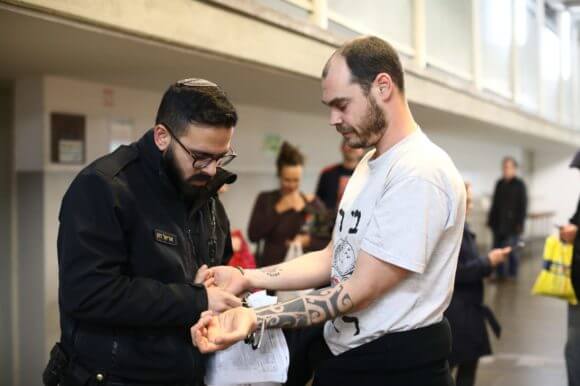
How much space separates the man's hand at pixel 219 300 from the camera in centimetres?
164

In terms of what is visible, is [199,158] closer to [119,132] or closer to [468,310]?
[468,310]

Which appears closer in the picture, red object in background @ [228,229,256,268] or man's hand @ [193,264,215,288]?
man's hand @ [193,264,215,288]

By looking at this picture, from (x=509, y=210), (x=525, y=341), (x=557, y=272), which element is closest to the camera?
(x=557, y=272)

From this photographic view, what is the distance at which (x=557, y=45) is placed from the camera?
12.3m

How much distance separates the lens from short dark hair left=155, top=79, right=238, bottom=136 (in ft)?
5.33

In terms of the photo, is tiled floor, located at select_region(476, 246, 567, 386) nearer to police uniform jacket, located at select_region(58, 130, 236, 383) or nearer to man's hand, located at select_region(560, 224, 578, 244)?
man's hand, located at select_region(560, 224, 578, 244)

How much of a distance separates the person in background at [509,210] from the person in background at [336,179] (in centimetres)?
508

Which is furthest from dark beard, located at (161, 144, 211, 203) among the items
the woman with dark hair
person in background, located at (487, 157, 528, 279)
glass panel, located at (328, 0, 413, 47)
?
person in background, located at (487, 157, 528, 279)

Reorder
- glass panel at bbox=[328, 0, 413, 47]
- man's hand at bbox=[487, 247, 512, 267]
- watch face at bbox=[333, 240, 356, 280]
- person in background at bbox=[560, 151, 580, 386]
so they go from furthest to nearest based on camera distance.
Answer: glass panel at bbox=[328, 0, 413, 47], man's hand at bbox=[487, 247, 512, 267], person in background at bbox=[560, 151, 580, 386], watch face at bbox=[333, 240, 356, 280]

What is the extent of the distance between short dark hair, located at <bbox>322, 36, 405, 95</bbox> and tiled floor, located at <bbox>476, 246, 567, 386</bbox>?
3.55 m

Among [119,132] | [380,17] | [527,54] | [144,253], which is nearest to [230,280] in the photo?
[144,253]

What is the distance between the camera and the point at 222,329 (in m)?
1.51

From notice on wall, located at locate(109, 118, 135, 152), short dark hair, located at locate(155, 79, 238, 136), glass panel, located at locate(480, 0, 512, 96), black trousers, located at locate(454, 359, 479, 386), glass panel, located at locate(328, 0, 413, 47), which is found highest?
glass panel, located at locate(480, 0, 512, 96)

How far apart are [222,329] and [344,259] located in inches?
16.3
